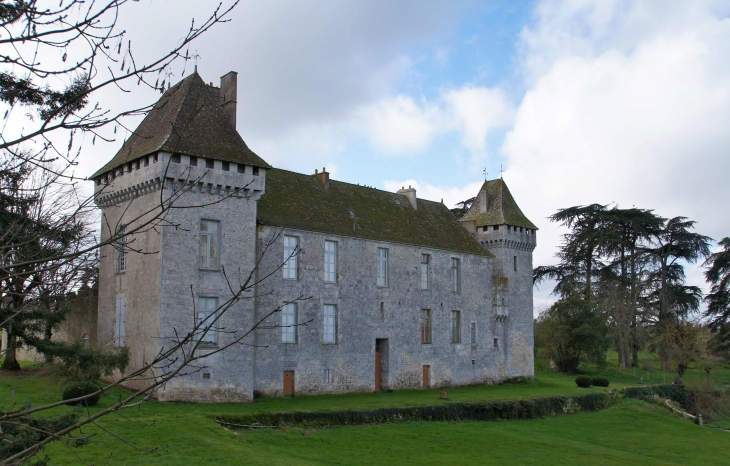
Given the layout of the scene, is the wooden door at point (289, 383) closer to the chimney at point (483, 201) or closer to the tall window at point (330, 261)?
the tall window at point (330, 261)

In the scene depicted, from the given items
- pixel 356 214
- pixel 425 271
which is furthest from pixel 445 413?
pixel 356 214

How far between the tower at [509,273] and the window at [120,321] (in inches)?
694

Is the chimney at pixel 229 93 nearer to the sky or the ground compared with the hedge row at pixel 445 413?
nearer to the sky

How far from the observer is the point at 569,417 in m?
26.7

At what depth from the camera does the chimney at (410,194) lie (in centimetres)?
3206

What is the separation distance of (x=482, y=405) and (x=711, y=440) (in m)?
9.46

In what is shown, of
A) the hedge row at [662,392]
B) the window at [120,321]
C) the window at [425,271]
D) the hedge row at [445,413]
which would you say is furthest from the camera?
the hedge row at [662,392]

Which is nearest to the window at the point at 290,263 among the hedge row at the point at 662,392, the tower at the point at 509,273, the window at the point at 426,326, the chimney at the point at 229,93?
the chimney at the point at 229,93

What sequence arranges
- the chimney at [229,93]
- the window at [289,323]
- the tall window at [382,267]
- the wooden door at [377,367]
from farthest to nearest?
the tall window at [382,267]
the wooden door at [377,367]
the chimney at [229,93]
the window at [289,323]

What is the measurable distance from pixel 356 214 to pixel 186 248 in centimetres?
916

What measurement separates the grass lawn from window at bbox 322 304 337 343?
2260 mm

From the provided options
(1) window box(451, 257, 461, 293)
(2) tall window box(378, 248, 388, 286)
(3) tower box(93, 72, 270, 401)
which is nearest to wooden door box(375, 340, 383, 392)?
(2) tall window box(378, 248, 388, 286)

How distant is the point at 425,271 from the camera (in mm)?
29250

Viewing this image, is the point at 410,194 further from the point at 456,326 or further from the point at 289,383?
the point at 289,383
